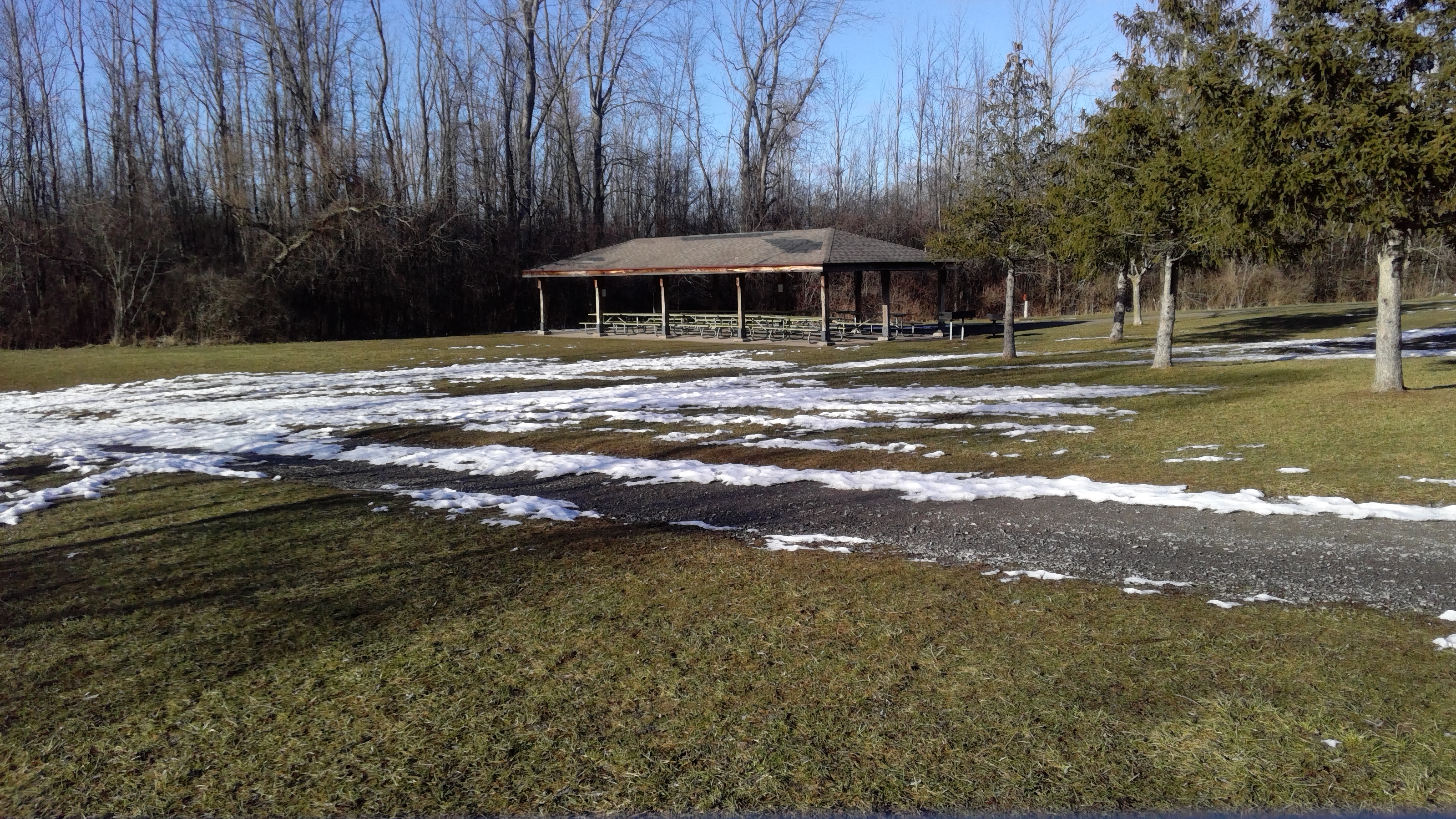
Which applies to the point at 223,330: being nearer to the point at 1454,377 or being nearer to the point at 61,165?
the point at 61,165

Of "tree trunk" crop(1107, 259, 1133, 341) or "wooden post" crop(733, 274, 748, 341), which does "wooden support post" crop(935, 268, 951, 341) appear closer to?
"tree trunk" crop(1107, 259, 1133, 341)

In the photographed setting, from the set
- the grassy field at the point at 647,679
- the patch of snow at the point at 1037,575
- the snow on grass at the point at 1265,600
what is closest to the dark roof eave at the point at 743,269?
the grassy field at the point at 647,679

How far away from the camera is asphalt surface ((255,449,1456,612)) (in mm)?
5285

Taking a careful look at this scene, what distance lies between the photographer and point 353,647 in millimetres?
4746

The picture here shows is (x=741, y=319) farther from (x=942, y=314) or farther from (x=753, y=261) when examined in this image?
(x=942, y=314)

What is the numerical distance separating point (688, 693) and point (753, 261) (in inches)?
1138

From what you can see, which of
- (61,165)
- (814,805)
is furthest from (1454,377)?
(61,165)

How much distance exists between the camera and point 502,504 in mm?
8047

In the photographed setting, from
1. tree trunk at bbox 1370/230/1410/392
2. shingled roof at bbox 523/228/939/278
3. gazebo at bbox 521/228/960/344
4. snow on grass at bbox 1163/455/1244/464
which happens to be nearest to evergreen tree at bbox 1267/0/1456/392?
tree trunk at bbox 1370/230/1410/392

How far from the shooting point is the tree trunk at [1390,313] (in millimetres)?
11508

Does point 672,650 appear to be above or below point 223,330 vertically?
below

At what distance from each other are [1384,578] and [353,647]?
5.69 meters

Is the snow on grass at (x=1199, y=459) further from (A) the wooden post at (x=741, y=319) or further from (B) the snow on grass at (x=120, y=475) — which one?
(A) the wooden post at (x=741, y=319)

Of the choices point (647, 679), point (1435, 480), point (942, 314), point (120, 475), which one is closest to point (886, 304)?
point (942, 314)
